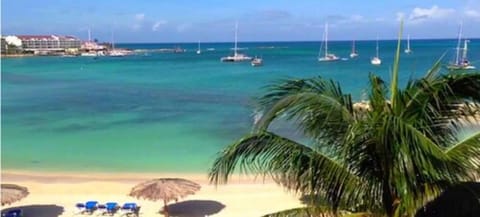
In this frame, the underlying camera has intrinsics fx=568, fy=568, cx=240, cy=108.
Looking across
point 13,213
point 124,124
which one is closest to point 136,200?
point 13,213

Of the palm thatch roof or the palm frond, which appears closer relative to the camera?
the palm frond

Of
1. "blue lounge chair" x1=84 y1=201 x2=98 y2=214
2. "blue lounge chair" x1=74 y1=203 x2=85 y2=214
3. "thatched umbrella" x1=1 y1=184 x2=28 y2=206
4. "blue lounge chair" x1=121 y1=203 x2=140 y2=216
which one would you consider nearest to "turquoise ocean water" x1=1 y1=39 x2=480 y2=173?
"blue lounge chair" x1=121 y1=203 x2=140 y2=216

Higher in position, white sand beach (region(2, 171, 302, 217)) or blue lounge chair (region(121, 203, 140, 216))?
blue lounge chair (region(121, 203, 140, 216))

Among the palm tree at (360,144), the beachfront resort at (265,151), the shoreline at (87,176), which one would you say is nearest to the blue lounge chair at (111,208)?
the beachfront resort at (265,151)

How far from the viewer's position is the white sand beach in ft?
42.8

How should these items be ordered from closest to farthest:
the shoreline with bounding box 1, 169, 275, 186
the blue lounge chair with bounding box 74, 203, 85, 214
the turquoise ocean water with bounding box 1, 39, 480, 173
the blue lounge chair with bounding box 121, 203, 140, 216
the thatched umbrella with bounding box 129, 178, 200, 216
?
the thatched umbrella with bounding box 129, 178, 200, 216 → the blue lounge chair with bounding box 121, 203, 140, 216 → the blue lounge chair with bounding box 74, 203, 85, 214 → the shoreline with bounding box 1, 169, 275, 186 → the turquoise ocean water with bounding box 1, 39, 480, 173

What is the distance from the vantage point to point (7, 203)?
1205 cm

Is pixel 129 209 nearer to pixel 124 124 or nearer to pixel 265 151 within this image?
pixel 265 151

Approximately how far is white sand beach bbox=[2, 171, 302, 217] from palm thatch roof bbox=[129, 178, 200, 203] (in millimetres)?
987

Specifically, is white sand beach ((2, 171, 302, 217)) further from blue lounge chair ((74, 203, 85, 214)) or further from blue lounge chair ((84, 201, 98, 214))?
blue lounge chair ((84, 201, 98, 214))

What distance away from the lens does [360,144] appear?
427cm

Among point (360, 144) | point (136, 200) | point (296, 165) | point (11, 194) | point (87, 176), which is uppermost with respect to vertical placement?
point (360, 144)

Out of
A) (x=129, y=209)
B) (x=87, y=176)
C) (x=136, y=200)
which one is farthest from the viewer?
(x=87, y=176)

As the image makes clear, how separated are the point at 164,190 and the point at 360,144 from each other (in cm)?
802
